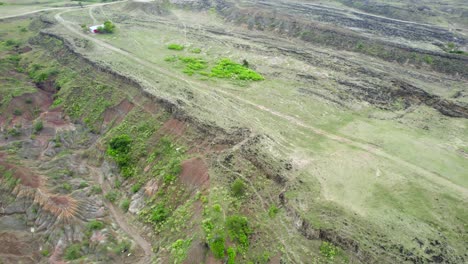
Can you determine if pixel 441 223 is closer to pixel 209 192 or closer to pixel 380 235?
pixel 380 235

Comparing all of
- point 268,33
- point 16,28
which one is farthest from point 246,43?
point 16,28

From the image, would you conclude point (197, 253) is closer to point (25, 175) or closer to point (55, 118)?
point (25, 175)

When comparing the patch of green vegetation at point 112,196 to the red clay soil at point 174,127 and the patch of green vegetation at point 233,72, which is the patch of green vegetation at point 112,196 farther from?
the patch of green vegetation at point 233,72

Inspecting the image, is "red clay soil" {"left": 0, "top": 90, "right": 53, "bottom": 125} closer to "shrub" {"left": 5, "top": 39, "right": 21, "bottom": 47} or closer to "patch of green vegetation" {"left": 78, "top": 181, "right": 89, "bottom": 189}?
"patch of green vegetation" {"left": 78, "top": 181, "right": 89, "bottom": 189}

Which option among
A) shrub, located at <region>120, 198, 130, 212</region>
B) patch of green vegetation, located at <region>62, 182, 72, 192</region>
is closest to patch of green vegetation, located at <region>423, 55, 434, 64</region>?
shrub, located at <region>120, 198, 130, 212</region>

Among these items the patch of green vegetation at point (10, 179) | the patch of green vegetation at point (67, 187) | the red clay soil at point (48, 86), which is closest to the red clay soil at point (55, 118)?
the red clay soil at point (48, 86)
